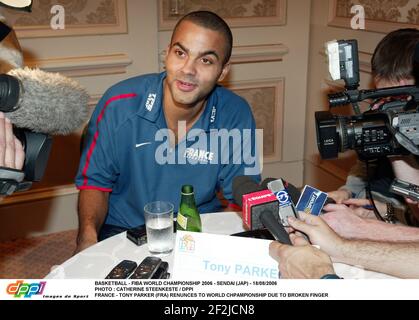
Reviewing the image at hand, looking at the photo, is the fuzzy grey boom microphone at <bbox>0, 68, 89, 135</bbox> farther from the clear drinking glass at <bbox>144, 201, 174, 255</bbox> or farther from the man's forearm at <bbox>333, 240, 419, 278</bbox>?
the man's forearm at <bbox>333, 240, 419, 278</bbox>

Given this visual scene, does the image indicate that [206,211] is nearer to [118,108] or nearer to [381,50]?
[118,108]

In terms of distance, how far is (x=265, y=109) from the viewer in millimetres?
2875

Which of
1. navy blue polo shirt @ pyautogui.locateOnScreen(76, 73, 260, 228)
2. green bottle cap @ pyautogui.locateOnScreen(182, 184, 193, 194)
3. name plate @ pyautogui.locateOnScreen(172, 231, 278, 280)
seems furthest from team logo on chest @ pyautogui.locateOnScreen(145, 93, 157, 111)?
name plate @ pyautogui.locateOnScreen(172, 231, 278, 280)

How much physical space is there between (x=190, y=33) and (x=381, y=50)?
0.68 m

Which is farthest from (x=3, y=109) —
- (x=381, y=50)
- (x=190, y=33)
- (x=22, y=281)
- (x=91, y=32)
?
(x=91, y=32)

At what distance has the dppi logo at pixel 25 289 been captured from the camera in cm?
84

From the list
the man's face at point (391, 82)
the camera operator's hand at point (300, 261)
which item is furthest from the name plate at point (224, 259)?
the man's face at point (391, 82)

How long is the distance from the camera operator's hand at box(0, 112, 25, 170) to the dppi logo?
215 millimetres

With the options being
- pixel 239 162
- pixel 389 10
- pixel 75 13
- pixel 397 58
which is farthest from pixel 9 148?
pixel 389 10

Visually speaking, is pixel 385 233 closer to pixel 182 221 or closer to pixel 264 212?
pixel 264 212

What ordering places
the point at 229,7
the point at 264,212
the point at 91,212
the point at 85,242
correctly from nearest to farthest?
the point at 264,212, the point at 85,242, the point at 91,212, the point at 229,7

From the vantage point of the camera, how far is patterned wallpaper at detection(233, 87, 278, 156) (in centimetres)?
281

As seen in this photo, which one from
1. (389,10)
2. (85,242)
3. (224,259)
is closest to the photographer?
(224,259)

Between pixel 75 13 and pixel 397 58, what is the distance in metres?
1.50
